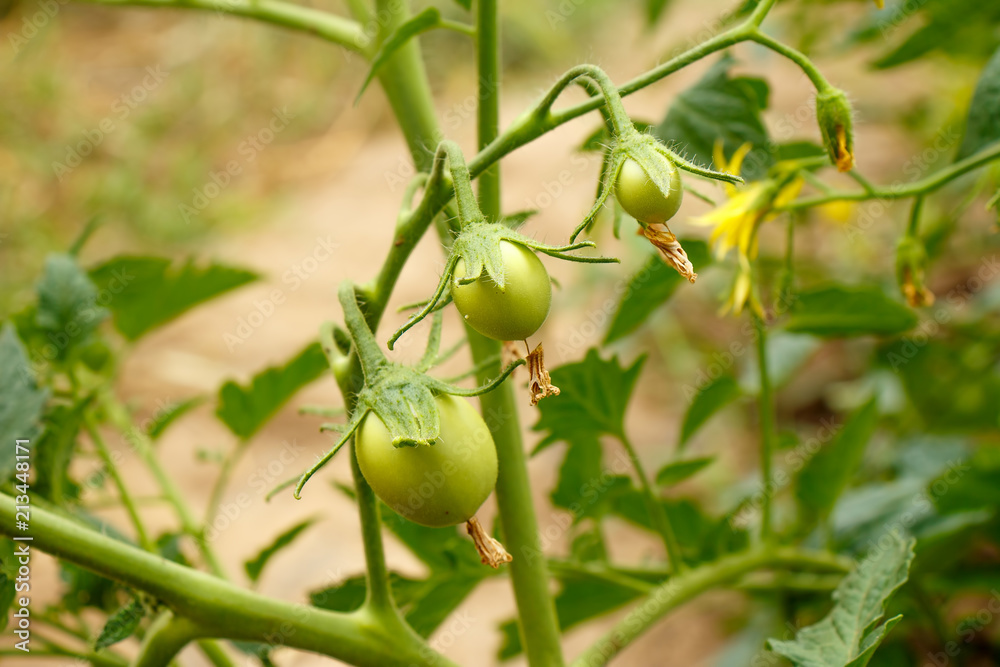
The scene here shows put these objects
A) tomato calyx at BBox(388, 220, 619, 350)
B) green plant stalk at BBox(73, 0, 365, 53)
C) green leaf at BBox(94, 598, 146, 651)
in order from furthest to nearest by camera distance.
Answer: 1. green plant stalk at BBox(73, 0, 365, 53)
2. green leaf at BBox(94, 598, 146, 651)
3. tomato calyx at BBox(388, 220, 619, 350)

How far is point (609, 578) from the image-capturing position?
606 mm

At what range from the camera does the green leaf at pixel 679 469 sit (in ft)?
2.09

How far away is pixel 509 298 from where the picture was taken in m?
0.33

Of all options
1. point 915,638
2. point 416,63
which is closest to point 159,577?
point 416,63

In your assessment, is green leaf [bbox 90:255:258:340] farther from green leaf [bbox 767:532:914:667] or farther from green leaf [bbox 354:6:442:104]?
green leaf [bbox 767:532:914:667]

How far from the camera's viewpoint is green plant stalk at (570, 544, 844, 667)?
0.52 meters

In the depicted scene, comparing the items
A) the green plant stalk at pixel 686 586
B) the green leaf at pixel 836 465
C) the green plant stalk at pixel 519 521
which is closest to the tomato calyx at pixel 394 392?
the green plant stalk at pixel 519 521

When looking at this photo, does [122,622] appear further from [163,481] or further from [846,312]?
[846,312]

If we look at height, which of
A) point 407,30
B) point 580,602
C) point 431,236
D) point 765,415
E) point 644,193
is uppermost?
point 431,236

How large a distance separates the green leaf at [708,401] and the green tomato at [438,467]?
348 millimetres

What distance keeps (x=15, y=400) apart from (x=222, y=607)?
0.67ft

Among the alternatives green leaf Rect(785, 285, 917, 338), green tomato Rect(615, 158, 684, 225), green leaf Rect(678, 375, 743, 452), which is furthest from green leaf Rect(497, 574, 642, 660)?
green tomato Rect(615, 158, 684, 225)

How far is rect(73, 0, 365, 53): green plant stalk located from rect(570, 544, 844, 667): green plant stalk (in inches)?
15.8

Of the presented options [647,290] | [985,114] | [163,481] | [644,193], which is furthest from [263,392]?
[985,114]
